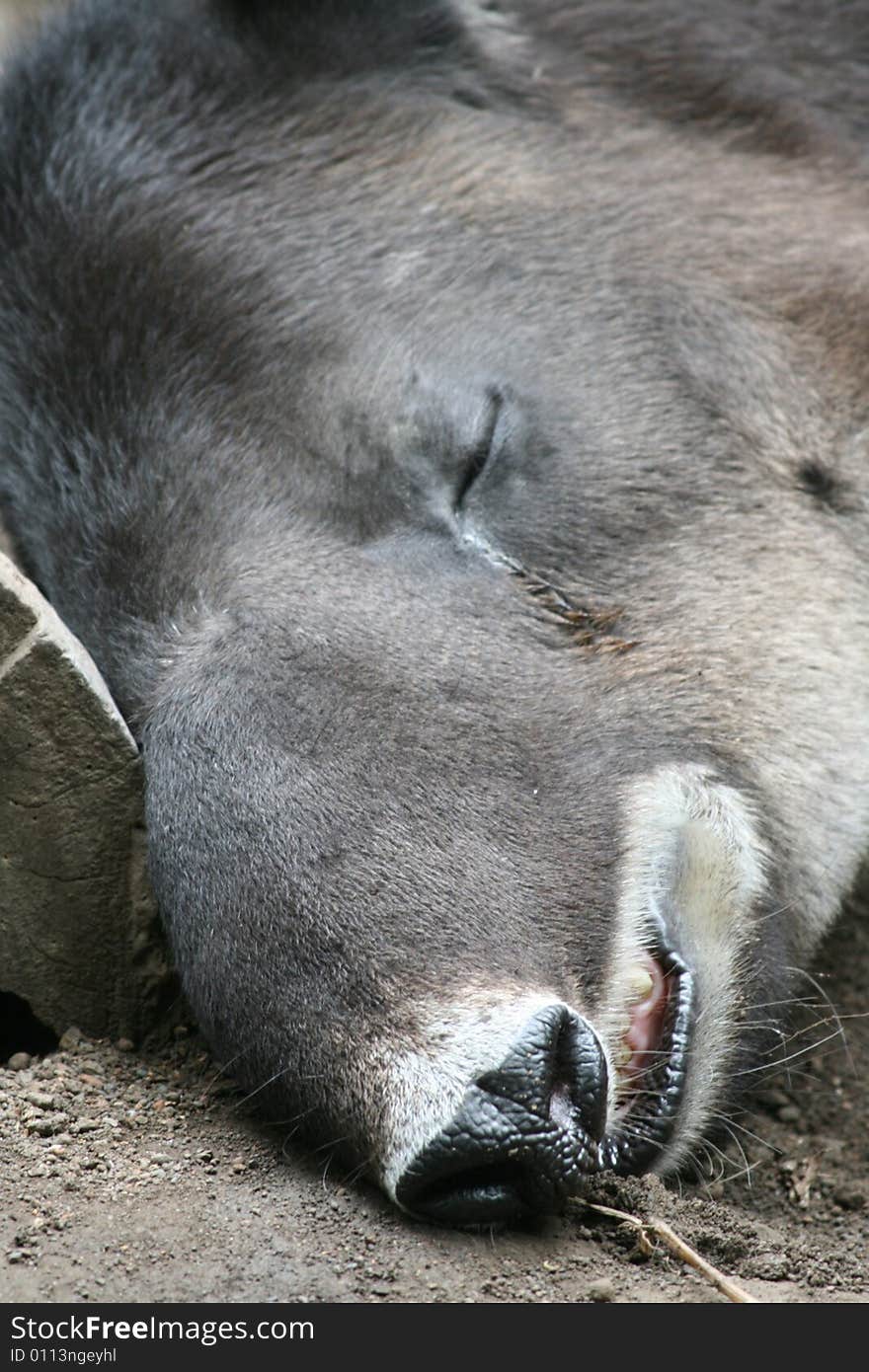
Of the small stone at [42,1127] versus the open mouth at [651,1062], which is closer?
the open mouth at [651,1062]

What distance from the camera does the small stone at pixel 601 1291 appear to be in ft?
6.70

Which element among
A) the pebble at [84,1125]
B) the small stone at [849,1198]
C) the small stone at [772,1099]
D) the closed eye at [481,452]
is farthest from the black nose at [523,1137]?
the closed eye at [481,452]

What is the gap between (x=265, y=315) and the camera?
3027mm

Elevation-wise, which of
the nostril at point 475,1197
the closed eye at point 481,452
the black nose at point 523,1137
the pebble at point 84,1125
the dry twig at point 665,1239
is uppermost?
the closed eye at point 481,452

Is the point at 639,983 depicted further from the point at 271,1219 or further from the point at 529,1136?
the point at 271,1219

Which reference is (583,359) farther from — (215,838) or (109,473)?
(215,838)

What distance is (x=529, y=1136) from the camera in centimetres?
201

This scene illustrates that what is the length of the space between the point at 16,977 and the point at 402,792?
2.92 ft

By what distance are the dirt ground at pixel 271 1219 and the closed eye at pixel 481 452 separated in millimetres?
1079

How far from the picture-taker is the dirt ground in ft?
6.72

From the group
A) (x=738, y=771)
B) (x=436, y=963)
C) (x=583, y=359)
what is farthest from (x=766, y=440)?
(x=436, y=963)

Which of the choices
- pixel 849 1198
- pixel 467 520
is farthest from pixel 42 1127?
pixel 849 1198

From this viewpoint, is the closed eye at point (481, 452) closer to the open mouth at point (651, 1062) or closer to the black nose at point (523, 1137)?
the open mouth at point (651, 1062)

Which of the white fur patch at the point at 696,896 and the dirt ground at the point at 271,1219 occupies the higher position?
the white fur patch at the point at 696,896
